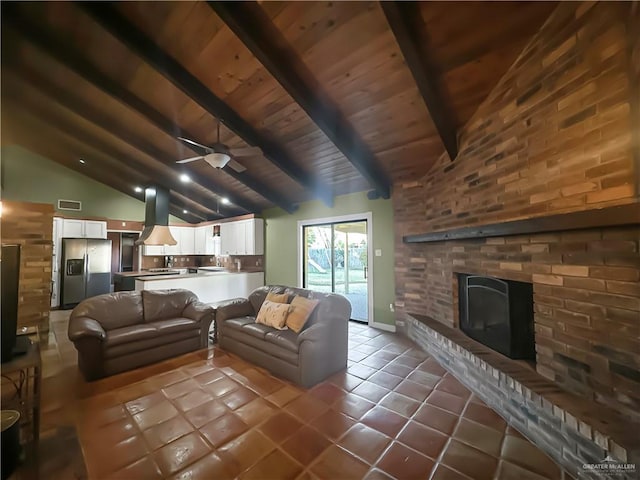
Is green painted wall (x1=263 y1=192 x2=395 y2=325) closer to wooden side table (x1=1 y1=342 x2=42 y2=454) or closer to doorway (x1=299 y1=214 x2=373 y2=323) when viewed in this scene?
doorway (x1=299 y1=214 x2=373 y2=323)

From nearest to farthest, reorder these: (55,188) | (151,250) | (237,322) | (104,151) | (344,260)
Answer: (237,322)
(104,151)
(344,260)
(55,188)
(151,250)

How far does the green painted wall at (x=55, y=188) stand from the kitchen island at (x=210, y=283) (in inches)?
139

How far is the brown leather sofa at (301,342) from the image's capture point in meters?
2.73

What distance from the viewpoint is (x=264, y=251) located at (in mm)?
7004

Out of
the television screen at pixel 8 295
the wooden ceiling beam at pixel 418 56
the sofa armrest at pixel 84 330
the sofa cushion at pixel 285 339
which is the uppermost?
the wooden ceiling beam at pixel 418 56

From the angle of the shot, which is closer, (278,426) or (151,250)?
(278,426)

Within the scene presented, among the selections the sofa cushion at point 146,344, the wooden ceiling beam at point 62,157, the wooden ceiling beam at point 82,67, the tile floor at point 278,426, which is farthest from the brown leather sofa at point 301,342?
the wooden ceiling beam at point 62,157

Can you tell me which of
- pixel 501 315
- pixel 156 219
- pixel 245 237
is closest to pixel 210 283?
pixel 245 237

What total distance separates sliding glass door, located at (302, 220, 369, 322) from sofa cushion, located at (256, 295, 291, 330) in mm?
2430

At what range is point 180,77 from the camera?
3.03 meters

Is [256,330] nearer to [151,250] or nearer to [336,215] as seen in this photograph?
[336,215]

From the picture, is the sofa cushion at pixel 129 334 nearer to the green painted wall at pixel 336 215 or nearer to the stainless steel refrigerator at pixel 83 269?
the green painted wall at pixel 336 215

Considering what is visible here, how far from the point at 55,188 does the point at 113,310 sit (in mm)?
5831

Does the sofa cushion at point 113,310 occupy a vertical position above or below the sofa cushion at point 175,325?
above
